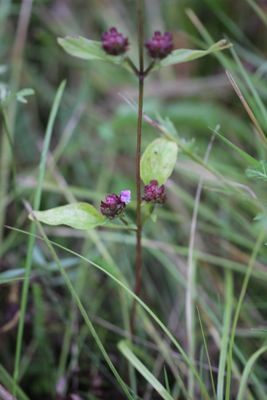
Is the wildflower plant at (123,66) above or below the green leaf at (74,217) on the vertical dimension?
above

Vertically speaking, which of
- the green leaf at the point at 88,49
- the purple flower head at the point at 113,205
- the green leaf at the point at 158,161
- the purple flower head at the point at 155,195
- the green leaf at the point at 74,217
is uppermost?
the green leaf at the point at 88,49

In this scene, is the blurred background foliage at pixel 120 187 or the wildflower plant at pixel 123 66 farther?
the blurred background foliage at pixel 120 187

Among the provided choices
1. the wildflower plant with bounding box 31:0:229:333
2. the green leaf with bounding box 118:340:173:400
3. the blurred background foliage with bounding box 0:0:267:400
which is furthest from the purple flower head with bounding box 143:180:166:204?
the green leaf with bounding box 118:340:173:400

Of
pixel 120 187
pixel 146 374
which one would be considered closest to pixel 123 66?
pixel 146 374

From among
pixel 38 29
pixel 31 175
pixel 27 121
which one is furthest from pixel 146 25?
pixel 31 175

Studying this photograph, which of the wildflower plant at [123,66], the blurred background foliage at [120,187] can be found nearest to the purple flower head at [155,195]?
the wildflower plant at [123,66]

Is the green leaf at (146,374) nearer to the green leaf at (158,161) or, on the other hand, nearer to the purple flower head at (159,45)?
the green leaf at (158,161)

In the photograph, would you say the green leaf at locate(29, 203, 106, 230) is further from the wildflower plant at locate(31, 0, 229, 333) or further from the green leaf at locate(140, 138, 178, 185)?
the green leaf at locate(140, 138, 178, 185)
